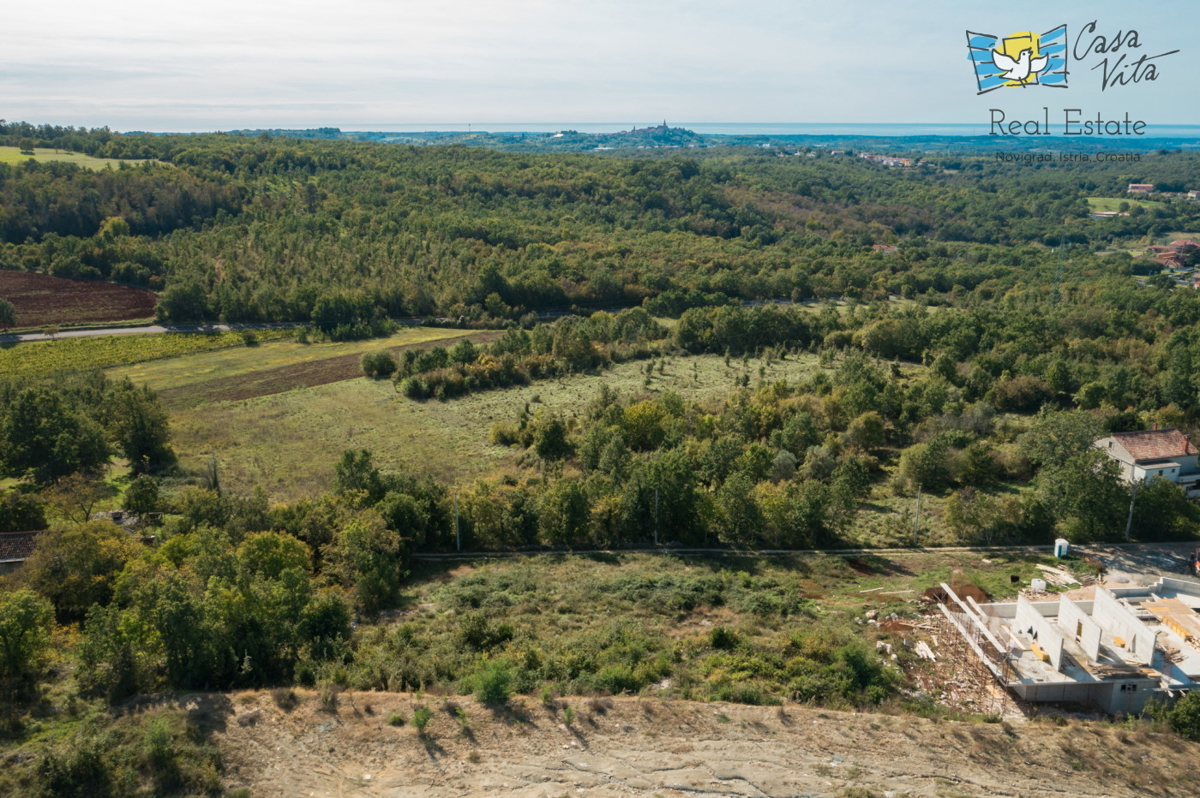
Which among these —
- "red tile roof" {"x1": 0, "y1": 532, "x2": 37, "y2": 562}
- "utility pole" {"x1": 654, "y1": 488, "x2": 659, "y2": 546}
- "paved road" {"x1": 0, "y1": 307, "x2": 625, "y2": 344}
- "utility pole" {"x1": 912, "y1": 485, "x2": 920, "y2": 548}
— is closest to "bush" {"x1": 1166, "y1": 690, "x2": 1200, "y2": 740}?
"utility pole" {"x1": 912, "y1": 485, "x2": 920, "y2": 548}

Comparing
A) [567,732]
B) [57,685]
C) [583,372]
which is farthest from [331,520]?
[583,372]

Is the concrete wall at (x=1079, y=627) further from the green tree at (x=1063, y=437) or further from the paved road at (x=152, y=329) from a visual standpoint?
the paved road at (x=152, y=329)

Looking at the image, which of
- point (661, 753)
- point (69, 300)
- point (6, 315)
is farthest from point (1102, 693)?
point (69, 300)

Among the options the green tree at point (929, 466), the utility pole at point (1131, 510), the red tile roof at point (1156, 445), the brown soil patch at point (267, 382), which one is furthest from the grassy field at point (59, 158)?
the utility pole at point (1131, 510)

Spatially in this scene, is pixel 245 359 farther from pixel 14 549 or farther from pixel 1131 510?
pixel 1131 510

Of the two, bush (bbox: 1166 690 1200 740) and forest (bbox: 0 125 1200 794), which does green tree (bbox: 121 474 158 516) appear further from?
bush (bbox: 1166 690 1200 740)

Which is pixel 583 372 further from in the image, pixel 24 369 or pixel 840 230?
pixel 840 230
